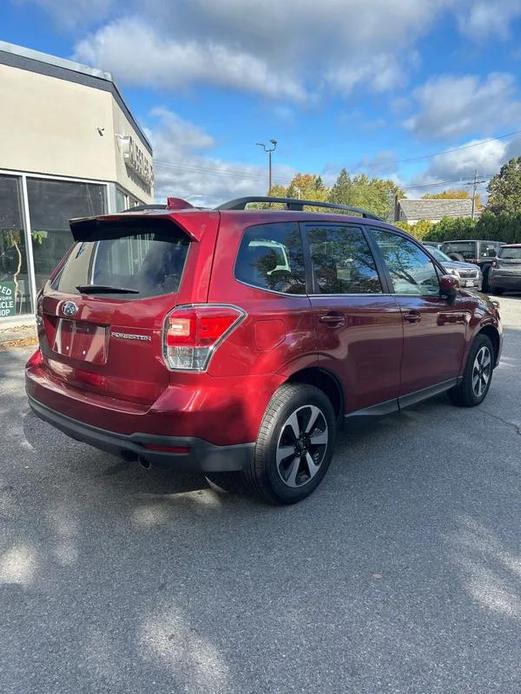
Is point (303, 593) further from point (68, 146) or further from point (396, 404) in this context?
point (68, 146)

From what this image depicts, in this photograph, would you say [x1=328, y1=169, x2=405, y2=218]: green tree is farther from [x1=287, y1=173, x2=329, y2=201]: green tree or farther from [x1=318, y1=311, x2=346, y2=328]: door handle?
[x1=318, y1=311, x2=346, y2=328]: door handle

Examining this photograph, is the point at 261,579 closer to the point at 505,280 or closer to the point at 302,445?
the point at 302,445

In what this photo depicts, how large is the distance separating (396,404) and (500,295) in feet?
49.1

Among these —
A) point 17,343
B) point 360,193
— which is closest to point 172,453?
point 17,343

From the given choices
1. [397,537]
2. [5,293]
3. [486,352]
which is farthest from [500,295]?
[397,537]

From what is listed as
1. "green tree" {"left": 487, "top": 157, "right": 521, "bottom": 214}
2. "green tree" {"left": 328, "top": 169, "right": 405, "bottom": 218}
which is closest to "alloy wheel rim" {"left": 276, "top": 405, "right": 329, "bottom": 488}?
"green tree" {"left": 487, "top": 157, "right": 521, "bottom": 214}

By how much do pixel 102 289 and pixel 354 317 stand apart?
5.45ft

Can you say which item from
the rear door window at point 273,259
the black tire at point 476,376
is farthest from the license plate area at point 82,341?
the black tire at point 476,376

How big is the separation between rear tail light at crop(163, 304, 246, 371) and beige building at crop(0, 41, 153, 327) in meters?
7.89

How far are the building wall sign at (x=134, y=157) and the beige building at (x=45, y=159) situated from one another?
544 mm

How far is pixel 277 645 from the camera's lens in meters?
2.16

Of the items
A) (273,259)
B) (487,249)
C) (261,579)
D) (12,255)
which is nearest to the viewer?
(261,579)

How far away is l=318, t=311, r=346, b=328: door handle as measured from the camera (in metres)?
3.30

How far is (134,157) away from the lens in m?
12.4
